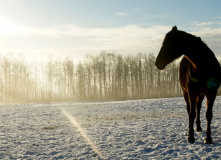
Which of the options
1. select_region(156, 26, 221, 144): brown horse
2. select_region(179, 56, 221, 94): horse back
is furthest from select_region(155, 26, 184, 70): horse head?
select_region(179, 56, 221, 94): horse back

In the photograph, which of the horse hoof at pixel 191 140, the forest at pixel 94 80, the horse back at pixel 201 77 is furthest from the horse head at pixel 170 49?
the forest at pixel 94 80

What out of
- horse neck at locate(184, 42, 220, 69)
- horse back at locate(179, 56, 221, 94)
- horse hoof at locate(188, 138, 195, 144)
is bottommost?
horse hoof at locate(188, 138, 195, 144)

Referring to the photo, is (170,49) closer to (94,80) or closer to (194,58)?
(194,58)

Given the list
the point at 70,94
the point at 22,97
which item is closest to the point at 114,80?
the point at 70,94

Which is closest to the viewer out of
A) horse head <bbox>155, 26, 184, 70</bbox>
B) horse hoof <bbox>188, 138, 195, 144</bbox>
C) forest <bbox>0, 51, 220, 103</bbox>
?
horse head <bbox>155, 26, 184, 70</bbox>

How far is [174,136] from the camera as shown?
19.9 ft

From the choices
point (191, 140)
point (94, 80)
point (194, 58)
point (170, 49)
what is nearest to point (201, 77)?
point (194, 58)

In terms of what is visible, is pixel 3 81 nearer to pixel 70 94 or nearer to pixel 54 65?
pixel 54 65

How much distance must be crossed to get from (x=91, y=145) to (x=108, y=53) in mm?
52822

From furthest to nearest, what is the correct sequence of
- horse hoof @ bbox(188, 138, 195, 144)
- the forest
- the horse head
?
1. the forest
2. horse hoof @ bbox(188, 138, 195, 144)
3. the horse head

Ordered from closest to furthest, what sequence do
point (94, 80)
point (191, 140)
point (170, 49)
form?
point (170, 49) → point (191, 140) → point (94, 80)

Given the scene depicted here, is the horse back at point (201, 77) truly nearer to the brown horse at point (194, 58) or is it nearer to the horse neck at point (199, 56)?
the brown horse at point (194, 58)

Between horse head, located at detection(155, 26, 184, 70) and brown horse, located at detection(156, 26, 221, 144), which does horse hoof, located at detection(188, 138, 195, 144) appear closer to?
brown horse, located at detection(156, 26, 221, 144)

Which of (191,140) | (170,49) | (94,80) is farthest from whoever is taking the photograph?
(94,80)
